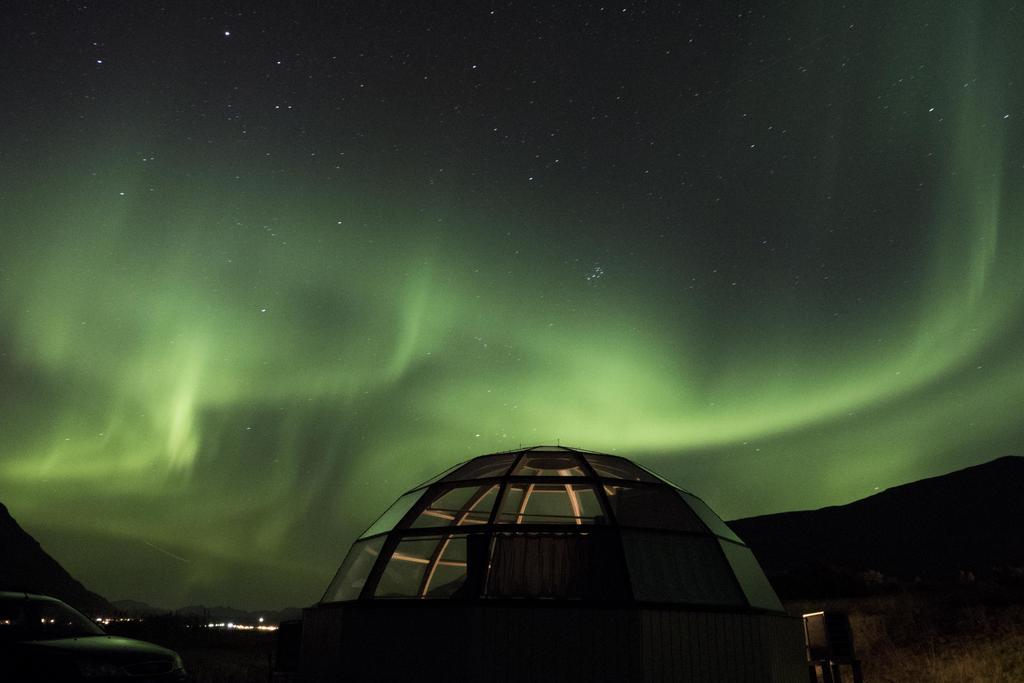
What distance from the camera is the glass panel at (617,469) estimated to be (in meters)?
13.4

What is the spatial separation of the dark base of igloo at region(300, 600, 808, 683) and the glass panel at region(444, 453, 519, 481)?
313 centimetres

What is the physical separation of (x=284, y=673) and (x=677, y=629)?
7.33 meters

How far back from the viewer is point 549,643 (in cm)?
1006

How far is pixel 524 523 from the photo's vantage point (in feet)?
37.9

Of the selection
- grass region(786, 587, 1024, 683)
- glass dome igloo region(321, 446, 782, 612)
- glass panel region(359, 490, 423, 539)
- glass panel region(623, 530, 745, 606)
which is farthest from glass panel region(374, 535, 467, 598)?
grass region(786, 587, 1024, 683)

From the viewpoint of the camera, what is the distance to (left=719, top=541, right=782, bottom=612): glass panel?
11.9 metres

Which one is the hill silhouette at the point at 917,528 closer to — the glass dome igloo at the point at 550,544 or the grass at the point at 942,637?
the grass at the point at 942,637

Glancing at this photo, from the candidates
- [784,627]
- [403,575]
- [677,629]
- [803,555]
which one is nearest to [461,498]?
[403,575]

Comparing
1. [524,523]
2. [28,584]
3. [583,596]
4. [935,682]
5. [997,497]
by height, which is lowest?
[935,682]

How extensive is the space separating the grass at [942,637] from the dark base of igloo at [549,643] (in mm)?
11846

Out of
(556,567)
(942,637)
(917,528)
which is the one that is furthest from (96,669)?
(917,528)

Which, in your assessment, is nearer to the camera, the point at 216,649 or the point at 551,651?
the point at 551,651

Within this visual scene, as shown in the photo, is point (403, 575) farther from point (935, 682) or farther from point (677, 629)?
point (935, 682)

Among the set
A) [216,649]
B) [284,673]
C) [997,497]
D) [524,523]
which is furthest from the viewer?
[997,497]
